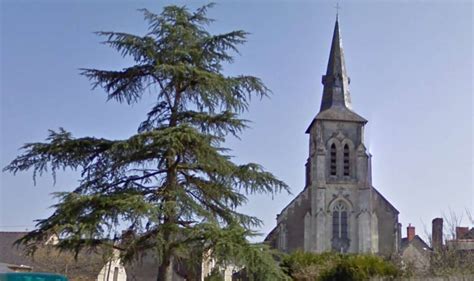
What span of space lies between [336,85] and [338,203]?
33.8 ft

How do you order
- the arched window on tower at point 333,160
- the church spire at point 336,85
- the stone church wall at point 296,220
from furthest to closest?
the church spire at point 336,85 → the arched window on tower at point 333,160 → the stone church wall at point 296,220

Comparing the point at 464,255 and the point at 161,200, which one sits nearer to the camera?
the point at 161,200

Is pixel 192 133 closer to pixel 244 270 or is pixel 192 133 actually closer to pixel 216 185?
pixel 216 185

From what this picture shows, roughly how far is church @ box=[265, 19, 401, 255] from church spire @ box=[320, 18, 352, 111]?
7.5 inches

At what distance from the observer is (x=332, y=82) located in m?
51.2

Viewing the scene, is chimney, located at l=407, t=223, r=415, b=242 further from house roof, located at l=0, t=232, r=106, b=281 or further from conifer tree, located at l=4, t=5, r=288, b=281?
conifer tree, located at l=4, t=5, r=288, b=281

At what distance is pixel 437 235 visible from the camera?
1357 inches

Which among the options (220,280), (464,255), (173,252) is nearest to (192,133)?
(173,252)

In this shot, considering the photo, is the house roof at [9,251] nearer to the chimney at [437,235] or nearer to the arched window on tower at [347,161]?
the chimney at [437,235]

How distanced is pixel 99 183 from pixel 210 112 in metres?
3.11

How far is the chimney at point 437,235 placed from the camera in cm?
2754

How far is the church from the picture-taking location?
4641 cm

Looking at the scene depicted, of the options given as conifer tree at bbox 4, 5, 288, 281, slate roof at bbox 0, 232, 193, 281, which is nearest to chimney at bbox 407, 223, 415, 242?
slate roof at bbox 0, 232, 193, 281

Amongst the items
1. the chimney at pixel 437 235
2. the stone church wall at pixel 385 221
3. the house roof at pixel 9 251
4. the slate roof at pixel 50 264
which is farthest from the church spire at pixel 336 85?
the house roof at pixel 9 251
